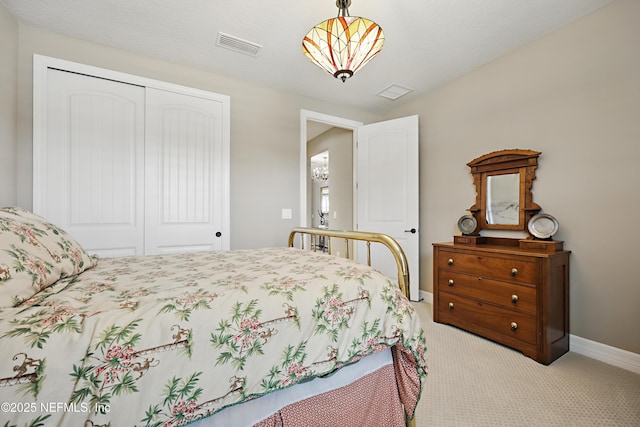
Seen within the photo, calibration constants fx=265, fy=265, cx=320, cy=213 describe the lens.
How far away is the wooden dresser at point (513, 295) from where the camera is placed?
1.95 meters

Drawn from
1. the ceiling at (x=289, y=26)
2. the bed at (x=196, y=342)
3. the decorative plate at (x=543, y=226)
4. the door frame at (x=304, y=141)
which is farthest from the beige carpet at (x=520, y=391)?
the ceiling at (x=289, y=26)

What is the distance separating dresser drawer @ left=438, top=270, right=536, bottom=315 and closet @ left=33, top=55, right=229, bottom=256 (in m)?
2.31

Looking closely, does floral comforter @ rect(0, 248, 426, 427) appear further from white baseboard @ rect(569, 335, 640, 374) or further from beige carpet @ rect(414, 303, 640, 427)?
white baseboard @ rect(569, 335, 640, 374)

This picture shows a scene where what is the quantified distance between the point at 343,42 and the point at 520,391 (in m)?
2.36

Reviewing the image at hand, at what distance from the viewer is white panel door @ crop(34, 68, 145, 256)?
2.14m

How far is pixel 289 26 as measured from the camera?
2156 millimetres

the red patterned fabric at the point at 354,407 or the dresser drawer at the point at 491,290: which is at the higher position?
the dresser drawer at the point at 491,290

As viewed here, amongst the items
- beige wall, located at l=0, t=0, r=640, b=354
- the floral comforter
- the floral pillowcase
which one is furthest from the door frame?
the floral pillowcase

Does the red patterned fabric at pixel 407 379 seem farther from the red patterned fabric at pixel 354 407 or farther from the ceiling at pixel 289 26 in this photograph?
the ceiling at pixel 289 26

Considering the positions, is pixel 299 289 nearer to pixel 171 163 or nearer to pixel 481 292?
pixel 481 292

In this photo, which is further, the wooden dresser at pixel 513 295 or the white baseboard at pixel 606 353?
the wooden dresser at pixel 513 295

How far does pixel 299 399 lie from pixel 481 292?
201 cm

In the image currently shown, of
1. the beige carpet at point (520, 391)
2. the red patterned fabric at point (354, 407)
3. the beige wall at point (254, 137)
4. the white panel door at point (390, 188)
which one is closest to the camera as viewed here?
the red patterned fabric at point (354, 407)

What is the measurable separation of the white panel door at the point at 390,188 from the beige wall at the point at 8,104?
3.35 m
